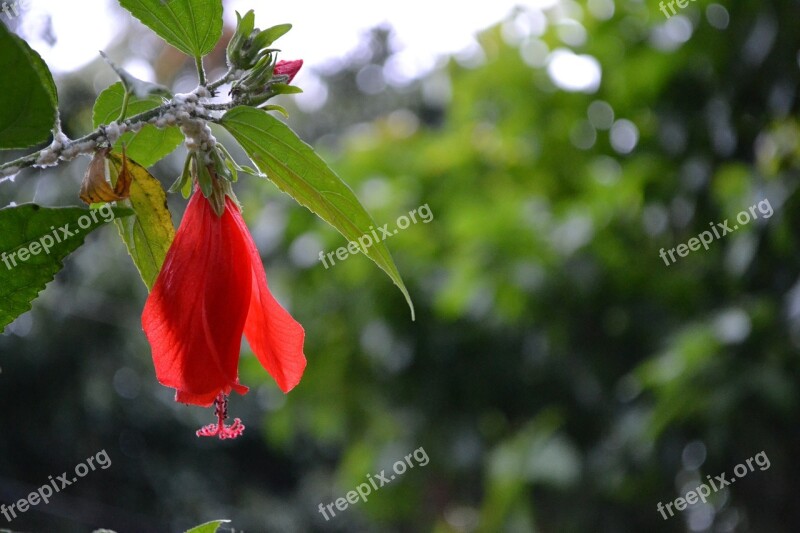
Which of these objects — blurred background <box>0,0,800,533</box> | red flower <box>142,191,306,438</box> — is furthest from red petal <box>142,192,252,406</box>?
blurred background <box>0,0,800,533</box>

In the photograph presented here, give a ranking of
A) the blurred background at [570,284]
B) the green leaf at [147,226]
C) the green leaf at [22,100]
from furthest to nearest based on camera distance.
Result: the blurred background at [570,284] < the green leaf at [147,226] < the green leaf at [22,100]

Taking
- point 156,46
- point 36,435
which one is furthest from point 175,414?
point 156,46

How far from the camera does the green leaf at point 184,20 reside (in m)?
0.33

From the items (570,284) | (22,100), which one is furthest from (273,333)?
(570,284)

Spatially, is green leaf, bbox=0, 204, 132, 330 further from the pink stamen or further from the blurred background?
the blurred background

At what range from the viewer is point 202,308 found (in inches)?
13.1

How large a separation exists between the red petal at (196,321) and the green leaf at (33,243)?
0.15 ft

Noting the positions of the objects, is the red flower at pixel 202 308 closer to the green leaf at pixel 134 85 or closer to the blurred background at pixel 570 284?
the green leaf at pixel 134 85

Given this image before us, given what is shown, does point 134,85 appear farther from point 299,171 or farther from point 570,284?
point 570,284

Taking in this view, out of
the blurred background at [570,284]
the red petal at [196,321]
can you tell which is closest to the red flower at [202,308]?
the red petal at [196,321]

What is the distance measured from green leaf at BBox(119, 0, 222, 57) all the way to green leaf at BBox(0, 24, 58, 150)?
0.06m

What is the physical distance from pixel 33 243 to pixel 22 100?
2.0 inches

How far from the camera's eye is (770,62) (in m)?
1.20

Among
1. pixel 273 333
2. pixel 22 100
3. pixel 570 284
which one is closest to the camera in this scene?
pixel 22 100
